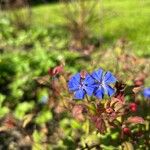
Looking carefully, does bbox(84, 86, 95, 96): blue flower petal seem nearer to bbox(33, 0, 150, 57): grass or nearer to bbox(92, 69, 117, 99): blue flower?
bbox(92, 69, 117, 99): blue flower

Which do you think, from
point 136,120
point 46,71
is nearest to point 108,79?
point 136,120

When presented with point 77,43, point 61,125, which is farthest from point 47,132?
point 77,43

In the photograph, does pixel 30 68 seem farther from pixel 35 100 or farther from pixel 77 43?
pixel 77 43

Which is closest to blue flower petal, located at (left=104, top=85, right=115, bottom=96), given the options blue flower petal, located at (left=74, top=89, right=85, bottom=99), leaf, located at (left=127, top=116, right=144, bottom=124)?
blue flower petal, located at (left=74, top=89, right=85, bottom=99)

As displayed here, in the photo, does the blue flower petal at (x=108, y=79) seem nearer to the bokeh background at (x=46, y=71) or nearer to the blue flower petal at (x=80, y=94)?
the blue flower petal at (x=80, y=94)

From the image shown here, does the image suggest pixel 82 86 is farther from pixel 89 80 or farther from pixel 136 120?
pixel 136 120

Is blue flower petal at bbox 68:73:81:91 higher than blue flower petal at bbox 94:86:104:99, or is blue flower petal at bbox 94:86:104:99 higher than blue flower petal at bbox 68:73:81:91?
blue flower petal at bbox 68:73:81:91
